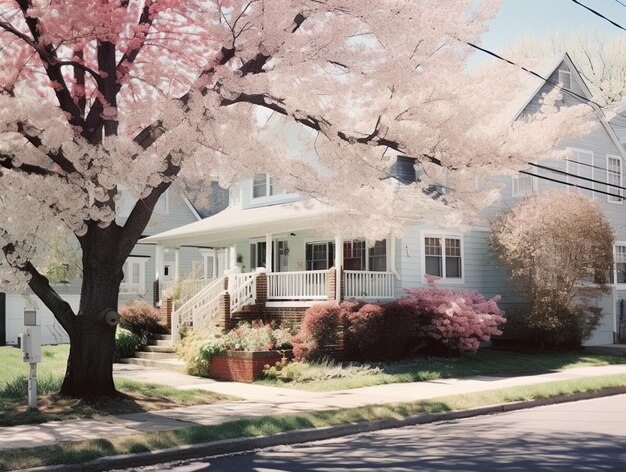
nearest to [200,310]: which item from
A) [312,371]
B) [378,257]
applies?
[378,257]

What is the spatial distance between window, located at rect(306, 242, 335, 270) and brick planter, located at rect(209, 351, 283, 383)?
765cm

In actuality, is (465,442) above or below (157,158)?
below

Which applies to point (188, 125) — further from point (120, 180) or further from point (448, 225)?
point (448, 225)

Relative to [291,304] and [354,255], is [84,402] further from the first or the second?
[354,255]

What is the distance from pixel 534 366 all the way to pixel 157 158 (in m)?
Result: 12.7

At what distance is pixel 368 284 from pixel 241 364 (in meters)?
5.36

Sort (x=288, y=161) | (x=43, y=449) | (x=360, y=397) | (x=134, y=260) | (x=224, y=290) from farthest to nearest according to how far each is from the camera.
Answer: (x=134, y=260) < (x=224, y=290) < (x=360, y=397) < (x=288, y=161) < (x=43, y=449)

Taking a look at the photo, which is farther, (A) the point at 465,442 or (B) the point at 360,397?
(B) the point at 360,397

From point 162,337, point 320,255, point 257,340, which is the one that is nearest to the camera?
point 257,340

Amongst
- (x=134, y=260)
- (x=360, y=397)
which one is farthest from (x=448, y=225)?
(x=134, y=260)

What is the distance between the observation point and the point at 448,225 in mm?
15305

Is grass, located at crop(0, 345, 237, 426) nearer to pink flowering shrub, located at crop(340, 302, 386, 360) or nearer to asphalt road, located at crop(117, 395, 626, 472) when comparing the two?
asphalt road, located at crop(117, 395, 626, 472)

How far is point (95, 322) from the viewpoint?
43.2 feet

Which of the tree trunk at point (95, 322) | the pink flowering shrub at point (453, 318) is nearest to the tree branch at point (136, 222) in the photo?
the tree trunk at point (95, 322)
